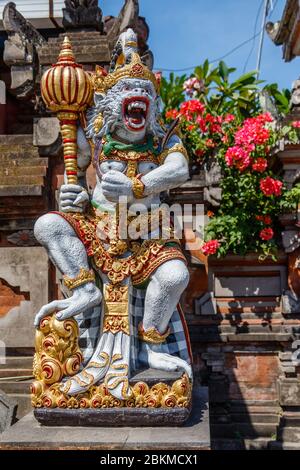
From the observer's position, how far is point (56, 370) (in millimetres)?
4109

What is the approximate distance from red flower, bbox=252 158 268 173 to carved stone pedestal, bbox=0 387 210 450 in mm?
2661

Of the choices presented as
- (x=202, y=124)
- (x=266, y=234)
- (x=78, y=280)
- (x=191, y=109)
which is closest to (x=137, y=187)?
(x=78, y=280)

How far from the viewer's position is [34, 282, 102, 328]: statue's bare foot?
13.6ft

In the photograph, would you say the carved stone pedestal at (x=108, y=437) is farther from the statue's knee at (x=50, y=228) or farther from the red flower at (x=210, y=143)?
the red flower at (x=210, y=143)

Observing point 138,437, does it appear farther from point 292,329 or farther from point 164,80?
point 164,80

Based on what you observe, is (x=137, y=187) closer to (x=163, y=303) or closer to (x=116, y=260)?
(x=116, y=260)

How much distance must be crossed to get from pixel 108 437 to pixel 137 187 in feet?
5.46

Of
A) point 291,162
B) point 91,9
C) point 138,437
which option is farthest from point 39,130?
point 138,437

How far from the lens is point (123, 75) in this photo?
14.8 ft

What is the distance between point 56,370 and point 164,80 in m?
4.30

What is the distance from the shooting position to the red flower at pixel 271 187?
584 centimetres

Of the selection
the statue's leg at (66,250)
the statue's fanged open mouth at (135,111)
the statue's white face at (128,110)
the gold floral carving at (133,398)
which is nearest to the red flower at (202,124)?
the statue's white face at (128,110)

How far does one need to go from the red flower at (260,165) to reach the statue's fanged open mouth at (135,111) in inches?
70.8

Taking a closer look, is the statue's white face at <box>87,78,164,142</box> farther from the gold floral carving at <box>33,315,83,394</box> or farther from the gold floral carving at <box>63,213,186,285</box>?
the gold floral carving at <box>33,315,83,394</box>
